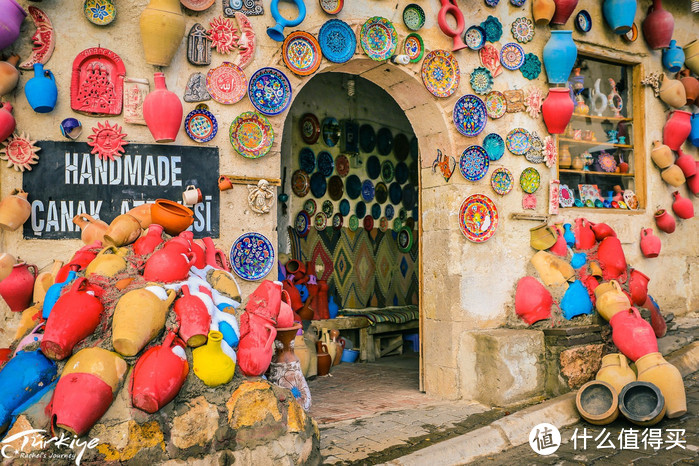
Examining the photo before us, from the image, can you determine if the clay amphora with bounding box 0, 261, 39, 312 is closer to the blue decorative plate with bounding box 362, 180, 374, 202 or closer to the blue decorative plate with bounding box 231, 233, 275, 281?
the blue decorative plate with bounding box 231, 233, 275, 281

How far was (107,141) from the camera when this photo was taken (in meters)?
3.53

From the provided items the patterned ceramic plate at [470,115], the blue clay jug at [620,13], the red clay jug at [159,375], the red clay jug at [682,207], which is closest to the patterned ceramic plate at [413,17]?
the patterned ceramic plate at [470,115]

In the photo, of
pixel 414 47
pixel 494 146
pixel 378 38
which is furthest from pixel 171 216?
pixel 494 146

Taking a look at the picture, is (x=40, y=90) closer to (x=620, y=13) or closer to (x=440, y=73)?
(x=440, y=73)

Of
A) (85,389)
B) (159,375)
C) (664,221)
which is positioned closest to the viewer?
(85,389)

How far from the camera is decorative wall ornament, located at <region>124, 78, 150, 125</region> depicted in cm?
358

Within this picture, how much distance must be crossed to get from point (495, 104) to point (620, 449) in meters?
2.73

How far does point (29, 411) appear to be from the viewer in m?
2.40

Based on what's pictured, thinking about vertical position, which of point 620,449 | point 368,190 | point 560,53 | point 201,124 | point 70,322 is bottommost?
point 620,449

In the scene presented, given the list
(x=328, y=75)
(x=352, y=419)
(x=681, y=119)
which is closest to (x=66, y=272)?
(x=352, y=419)

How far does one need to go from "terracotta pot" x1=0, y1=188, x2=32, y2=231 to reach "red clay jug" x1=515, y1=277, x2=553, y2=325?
3.56 metres

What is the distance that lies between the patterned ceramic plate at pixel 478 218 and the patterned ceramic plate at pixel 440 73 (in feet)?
2.88

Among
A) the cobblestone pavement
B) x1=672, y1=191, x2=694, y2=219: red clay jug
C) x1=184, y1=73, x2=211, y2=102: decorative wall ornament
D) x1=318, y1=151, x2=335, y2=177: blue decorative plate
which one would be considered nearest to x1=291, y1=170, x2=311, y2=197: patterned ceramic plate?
x1=318, y1=151, x2=335, y2=177: blue decorative plate

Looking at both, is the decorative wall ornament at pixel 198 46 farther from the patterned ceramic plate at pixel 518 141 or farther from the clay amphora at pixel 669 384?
the clay amphora at pixel 669 384
